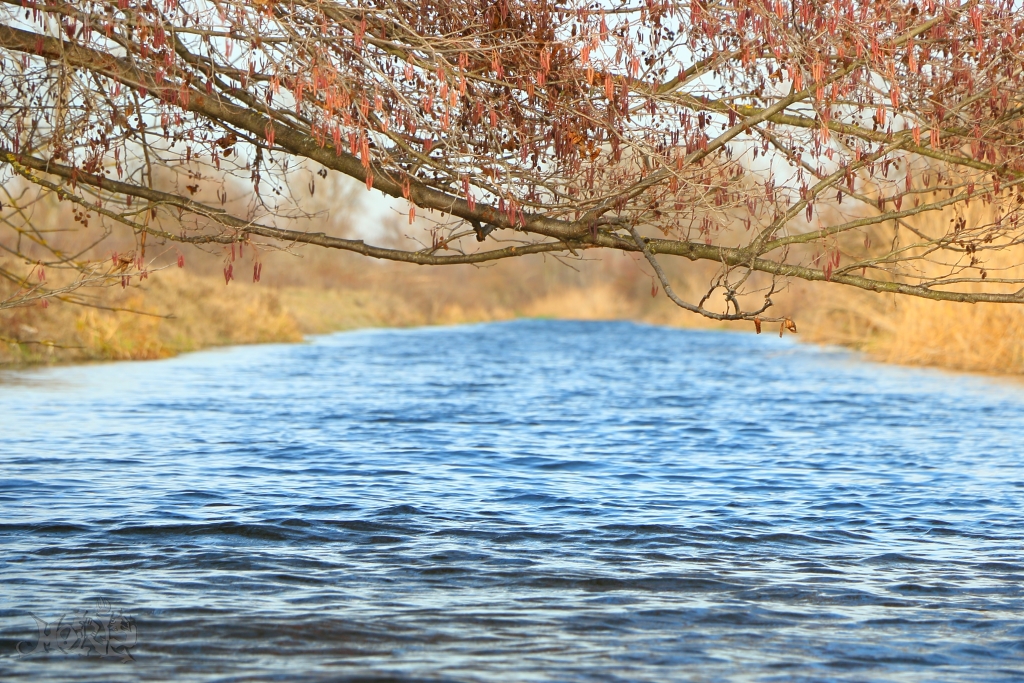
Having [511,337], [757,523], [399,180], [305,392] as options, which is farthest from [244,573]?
[511,337]

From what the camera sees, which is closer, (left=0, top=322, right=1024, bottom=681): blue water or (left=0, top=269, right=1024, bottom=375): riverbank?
(left=0, top=322, right=1024, bottom=681): blue water

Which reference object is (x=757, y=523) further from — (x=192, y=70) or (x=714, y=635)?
(x=192, y=70)

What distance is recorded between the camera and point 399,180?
7.54m

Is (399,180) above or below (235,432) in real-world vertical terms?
above

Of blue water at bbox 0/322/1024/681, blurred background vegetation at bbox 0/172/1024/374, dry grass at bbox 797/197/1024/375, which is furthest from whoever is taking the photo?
blurred background vegetation at bbox 0/172/1024/374

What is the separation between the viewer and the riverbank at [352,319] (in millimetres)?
22875

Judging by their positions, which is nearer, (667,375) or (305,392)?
(305,392)

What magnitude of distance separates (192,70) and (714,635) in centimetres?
437
